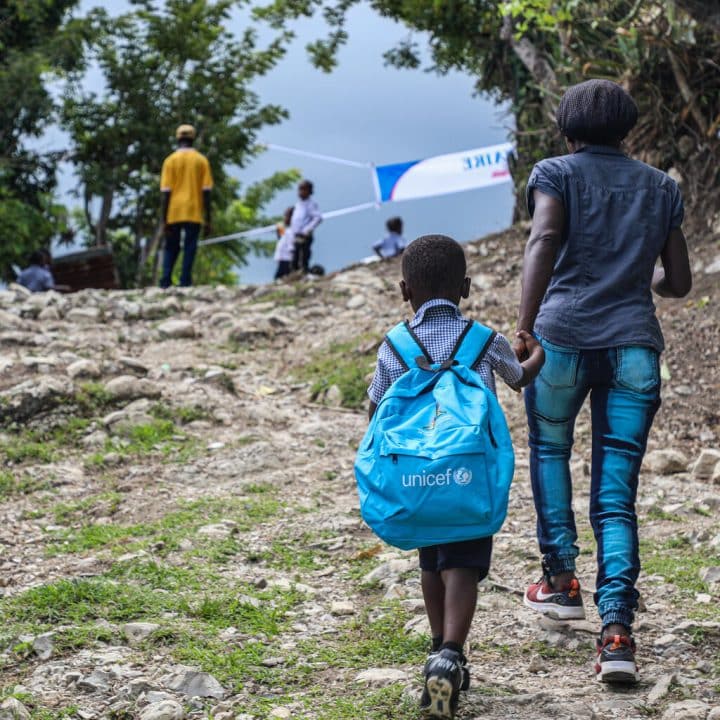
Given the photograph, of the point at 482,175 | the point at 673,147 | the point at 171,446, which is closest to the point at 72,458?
the point at 171,446

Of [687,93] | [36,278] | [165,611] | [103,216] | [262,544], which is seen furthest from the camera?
[103,216]

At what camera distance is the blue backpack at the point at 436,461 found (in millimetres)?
3035

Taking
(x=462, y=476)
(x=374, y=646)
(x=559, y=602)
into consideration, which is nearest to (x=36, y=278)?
(x=374, y=646)

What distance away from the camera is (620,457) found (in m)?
3.62

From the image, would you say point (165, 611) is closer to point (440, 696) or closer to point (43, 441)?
point (440, 696)

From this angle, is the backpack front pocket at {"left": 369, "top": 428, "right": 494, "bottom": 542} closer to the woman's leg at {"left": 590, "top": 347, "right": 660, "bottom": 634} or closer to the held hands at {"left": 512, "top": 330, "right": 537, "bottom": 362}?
the held hands at {"left": 512, "top": 330, "right": 537, "bottom": 362}

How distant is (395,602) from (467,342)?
1.45m

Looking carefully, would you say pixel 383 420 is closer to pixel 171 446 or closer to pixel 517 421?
pixel 171 446

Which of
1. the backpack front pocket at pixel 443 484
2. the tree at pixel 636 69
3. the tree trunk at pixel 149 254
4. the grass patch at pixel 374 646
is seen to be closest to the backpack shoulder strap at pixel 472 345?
the backpack front pocket at pixel 443 484

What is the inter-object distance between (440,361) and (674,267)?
998 millimetres

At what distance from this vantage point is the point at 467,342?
10.7 ft

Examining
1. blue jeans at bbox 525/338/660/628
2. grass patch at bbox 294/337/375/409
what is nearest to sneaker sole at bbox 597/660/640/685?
blue jeans at bbox 525/338/660/628

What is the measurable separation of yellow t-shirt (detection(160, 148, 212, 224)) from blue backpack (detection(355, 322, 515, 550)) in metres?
9.64

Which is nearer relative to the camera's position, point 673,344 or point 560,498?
point 560,498
